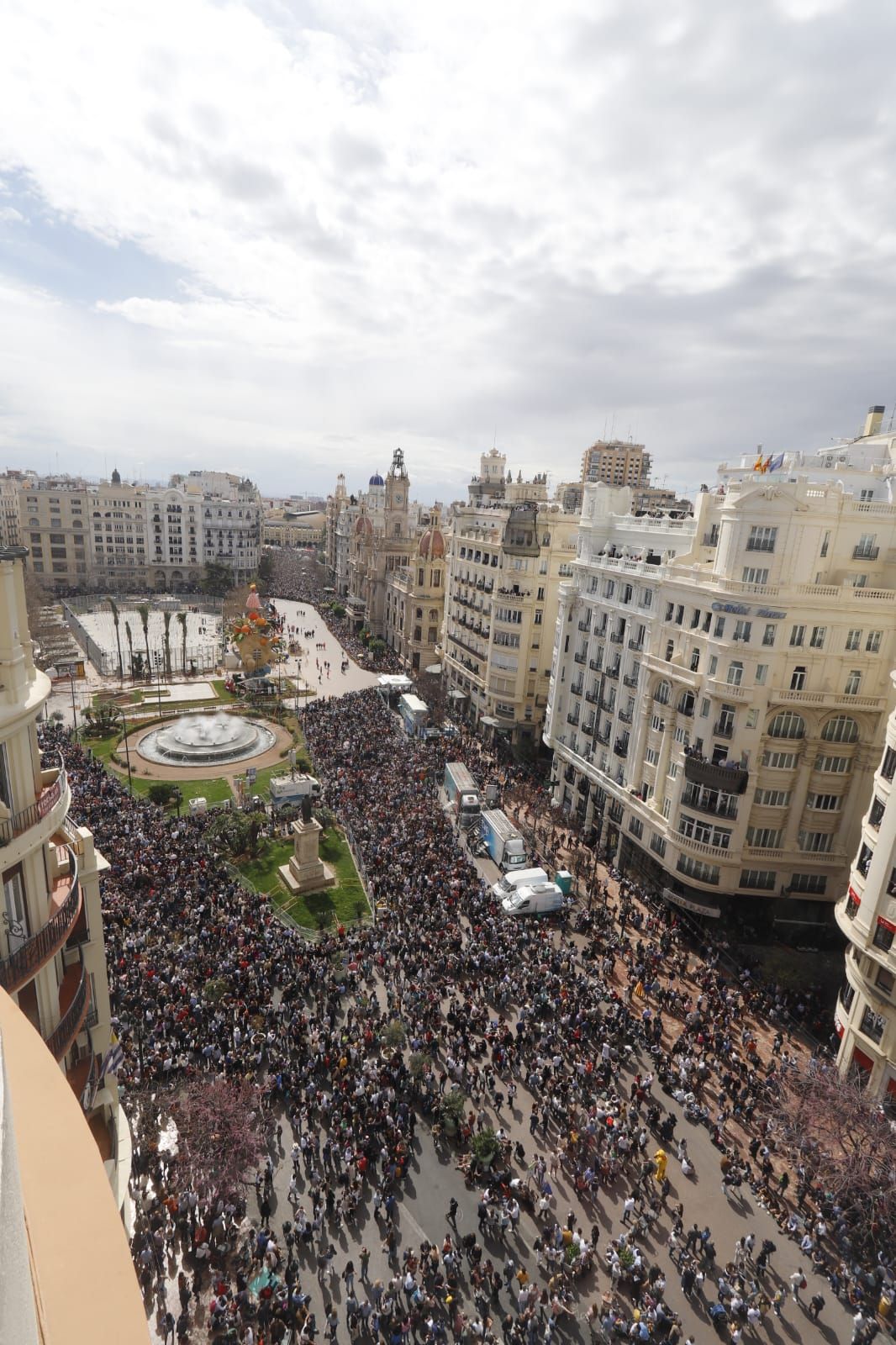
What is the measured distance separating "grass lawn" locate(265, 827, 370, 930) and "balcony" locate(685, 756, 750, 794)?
58.5ft

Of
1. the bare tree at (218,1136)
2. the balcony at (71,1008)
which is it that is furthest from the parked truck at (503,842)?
the balcony at (71,1008)

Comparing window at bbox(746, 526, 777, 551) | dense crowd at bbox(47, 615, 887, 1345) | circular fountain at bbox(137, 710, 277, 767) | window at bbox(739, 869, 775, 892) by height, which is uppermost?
window at bbox(746, 526, 777, 551)

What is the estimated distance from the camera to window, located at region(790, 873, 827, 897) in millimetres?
35406

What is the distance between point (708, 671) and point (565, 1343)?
25.7m

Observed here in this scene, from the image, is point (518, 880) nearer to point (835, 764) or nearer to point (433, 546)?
point (835, 764)

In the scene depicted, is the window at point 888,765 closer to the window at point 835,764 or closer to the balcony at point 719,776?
the window at point 835,764

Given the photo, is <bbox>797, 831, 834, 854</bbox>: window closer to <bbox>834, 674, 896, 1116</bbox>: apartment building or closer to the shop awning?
the shop awning

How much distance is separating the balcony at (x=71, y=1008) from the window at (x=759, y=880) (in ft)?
95.8

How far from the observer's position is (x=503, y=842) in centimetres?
4044

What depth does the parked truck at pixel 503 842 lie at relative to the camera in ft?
132

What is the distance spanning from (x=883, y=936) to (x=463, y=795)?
85.6 feet

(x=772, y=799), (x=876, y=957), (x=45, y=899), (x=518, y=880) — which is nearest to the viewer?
(x=45, y=899)

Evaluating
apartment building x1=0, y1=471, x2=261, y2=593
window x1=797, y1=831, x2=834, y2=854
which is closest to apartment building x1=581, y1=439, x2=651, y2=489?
apartment building x1=0, y1=471, x2=261, y2=593

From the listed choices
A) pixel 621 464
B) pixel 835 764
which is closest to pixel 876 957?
pixel 835 764
